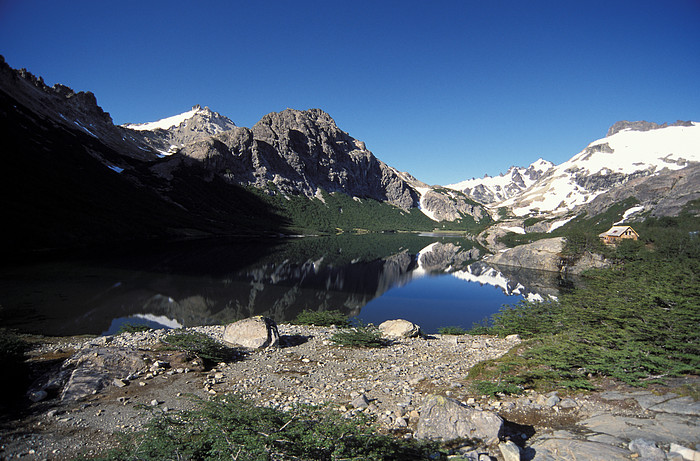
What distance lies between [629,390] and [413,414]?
611 centimetres

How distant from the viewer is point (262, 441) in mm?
6086

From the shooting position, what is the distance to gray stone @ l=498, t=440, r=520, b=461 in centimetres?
630

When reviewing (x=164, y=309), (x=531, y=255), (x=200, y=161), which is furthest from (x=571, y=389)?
(x=200, y=161)

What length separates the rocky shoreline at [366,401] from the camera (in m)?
6.70

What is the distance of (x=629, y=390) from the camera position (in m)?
9.12

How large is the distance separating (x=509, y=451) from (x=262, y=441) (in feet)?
15.9

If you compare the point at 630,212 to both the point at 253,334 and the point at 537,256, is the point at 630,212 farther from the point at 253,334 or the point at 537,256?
the point at 253,334

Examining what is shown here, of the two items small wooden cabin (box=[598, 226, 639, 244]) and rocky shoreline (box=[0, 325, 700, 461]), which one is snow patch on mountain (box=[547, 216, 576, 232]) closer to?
small wooden cabin (box=[598, 226, 639, 244])

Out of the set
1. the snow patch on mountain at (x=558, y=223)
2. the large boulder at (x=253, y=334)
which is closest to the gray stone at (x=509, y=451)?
the large boulder at (x=253, y=334)

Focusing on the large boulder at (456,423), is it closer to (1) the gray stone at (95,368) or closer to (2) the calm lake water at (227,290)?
(1) the gray stone at (95,368)

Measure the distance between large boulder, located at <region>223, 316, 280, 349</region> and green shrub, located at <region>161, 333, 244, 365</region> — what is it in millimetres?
1465

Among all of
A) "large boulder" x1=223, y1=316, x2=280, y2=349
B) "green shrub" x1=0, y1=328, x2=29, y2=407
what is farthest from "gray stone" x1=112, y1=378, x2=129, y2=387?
"large boulder" x1=223, y1=316, x2=280, y2=349

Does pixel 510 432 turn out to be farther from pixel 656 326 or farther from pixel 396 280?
pixel 396 280

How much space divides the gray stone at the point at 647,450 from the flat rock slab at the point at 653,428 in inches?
15.4
